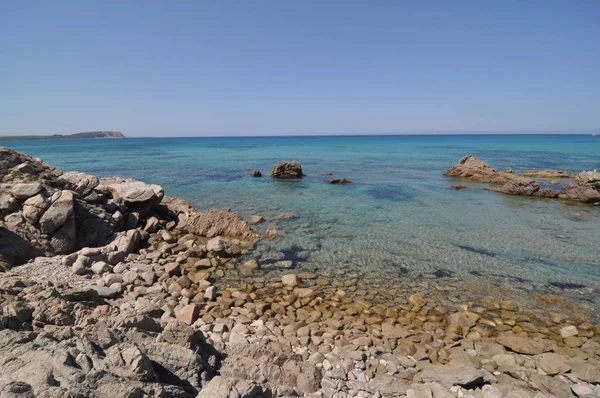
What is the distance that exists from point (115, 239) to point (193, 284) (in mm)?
5352

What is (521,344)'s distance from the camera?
293 inches

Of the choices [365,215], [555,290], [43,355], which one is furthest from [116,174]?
[555,290]

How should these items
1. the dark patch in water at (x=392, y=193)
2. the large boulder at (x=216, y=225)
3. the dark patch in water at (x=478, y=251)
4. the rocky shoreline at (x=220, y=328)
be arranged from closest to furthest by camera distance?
the rocky shoreline at (x=220, y=328) < the dark patch in water at (x=478, y=251) < the large boulder at (x=216, y=225) < the dark patch in water at (x=392, y=193)

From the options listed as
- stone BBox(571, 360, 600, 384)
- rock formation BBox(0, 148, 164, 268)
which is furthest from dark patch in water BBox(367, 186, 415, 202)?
stone BBox(571, 360, 600, 384)

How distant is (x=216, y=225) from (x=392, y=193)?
16.1 m

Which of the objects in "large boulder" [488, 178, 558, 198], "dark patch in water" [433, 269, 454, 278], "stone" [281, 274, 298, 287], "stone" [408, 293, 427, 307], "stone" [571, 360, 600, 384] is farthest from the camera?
"large boulder" [488, 178, 558, 198]

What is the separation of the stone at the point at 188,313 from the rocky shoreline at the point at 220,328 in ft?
0.12

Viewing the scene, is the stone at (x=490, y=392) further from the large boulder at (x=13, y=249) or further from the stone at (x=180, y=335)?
the large boulder at (x=13, y=249)

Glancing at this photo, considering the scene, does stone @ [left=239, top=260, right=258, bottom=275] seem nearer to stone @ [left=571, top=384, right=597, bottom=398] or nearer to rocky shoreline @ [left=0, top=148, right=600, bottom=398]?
rocky shoreline @ [left=0, top=148, right=600, bottom=398]

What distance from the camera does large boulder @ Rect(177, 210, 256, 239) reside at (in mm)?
15078

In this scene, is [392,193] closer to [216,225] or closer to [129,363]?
[216,225]

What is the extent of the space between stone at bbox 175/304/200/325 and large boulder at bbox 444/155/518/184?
33.3m

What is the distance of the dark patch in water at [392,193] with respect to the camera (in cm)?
2475

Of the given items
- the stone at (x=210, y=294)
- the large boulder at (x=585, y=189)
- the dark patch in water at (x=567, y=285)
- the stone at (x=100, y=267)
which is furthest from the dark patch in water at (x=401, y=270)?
the large boulder at (x=585, y=189)
